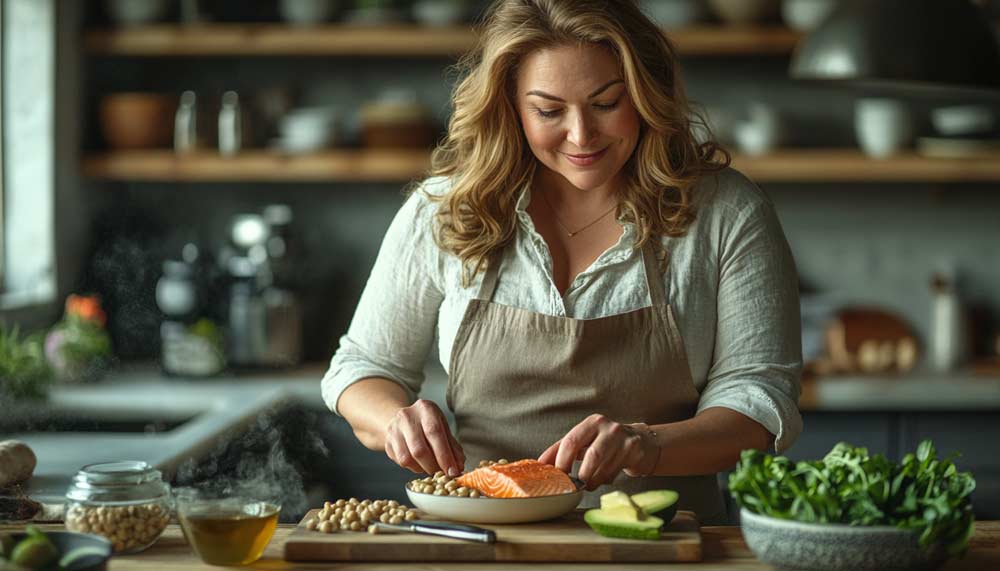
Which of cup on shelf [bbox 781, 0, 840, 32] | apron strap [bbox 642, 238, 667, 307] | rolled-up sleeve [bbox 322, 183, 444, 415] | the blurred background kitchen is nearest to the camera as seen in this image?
apron strap [bbox 642, 238, 667, 307]

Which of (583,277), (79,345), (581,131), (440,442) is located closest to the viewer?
(440,442)

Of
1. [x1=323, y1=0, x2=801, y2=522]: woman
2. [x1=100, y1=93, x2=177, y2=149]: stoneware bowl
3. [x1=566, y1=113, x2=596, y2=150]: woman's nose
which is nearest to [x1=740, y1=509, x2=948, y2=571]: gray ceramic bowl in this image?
[x1=323, y1=0, x2=801, y2=522]: woman

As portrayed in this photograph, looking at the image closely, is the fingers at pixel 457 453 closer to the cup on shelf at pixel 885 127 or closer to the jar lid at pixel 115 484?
the jar lid at pixel 115 484

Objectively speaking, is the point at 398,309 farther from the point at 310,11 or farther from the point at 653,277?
the point at 310,11

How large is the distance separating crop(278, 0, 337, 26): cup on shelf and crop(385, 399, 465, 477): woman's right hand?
253 centimetres

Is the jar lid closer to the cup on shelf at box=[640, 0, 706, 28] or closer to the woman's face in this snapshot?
the woman's face

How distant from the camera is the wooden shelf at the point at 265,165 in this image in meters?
4.14

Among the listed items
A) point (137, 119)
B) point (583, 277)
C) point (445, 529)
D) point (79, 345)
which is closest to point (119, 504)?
point (445, 529)

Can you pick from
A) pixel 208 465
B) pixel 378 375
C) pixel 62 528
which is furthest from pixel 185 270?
pixel 62 528

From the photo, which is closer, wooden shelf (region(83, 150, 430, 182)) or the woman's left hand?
the woman's left hand

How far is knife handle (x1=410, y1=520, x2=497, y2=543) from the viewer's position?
164cm

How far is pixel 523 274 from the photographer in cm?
218

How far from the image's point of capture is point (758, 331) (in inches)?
79.9

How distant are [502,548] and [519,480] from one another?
0.12 m
